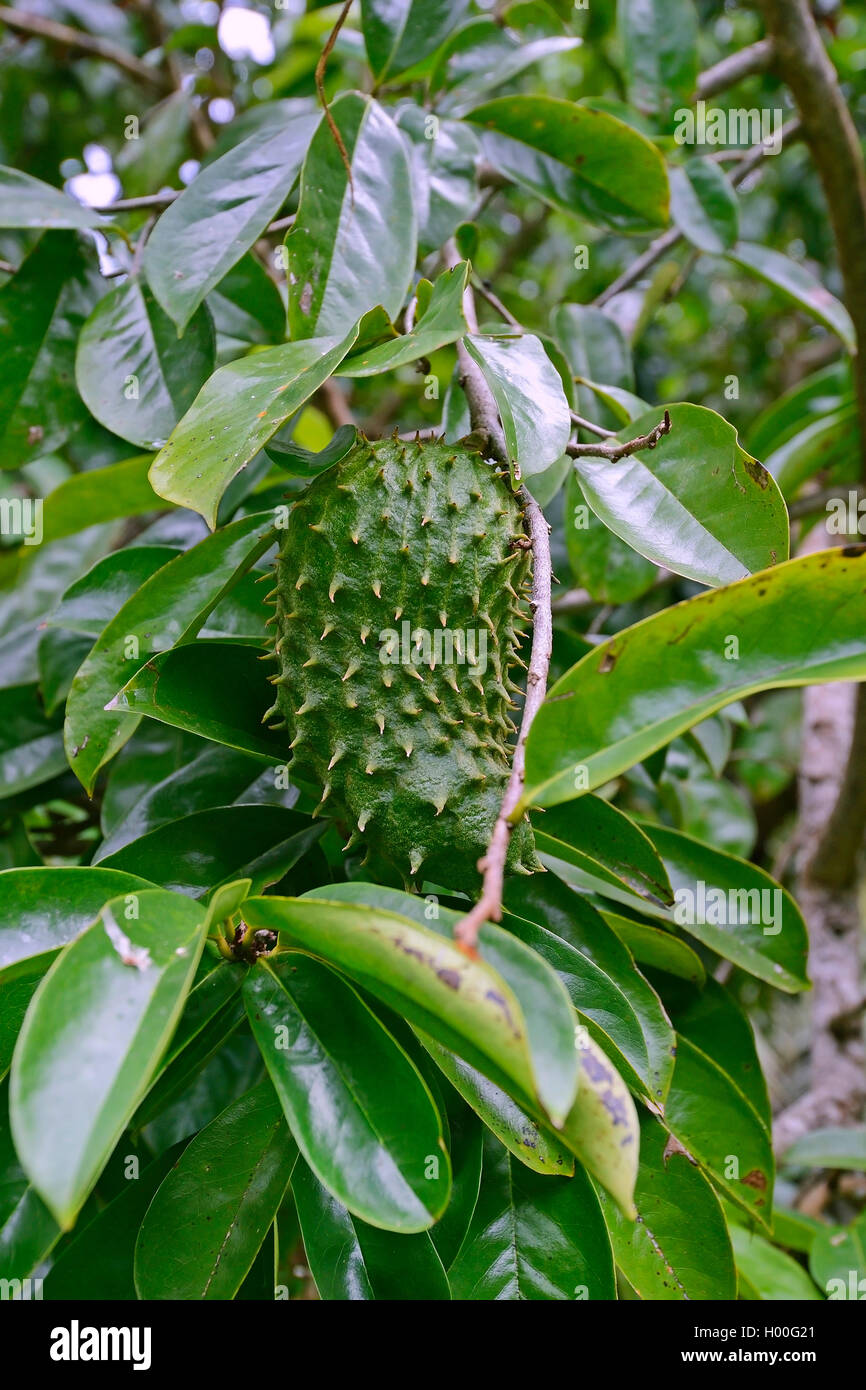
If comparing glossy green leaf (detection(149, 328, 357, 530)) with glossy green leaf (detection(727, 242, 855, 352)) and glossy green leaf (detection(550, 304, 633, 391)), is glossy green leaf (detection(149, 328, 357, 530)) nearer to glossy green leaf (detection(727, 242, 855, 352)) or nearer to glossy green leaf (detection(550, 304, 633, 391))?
glossy green leaf (detection(550, 304, 633, 391))

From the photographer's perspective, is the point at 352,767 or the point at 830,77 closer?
the point at 352,767

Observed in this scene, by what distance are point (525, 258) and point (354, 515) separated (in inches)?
118

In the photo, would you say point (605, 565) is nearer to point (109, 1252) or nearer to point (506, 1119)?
point (506, 1119)

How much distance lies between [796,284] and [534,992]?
167 cm

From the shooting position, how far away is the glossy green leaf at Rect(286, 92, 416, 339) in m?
1.01

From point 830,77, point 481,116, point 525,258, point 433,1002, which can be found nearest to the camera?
point 433,1002

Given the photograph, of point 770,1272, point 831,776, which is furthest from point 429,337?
point 831,776

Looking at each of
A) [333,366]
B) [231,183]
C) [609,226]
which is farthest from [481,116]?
[333,366]

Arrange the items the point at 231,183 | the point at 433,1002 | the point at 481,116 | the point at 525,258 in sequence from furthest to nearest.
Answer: the point at 525,258 < the point at 481,116 < the point at 231,183 < the point at 433,1002

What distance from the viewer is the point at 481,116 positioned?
1407 mm

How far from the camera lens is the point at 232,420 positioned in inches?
32.4
